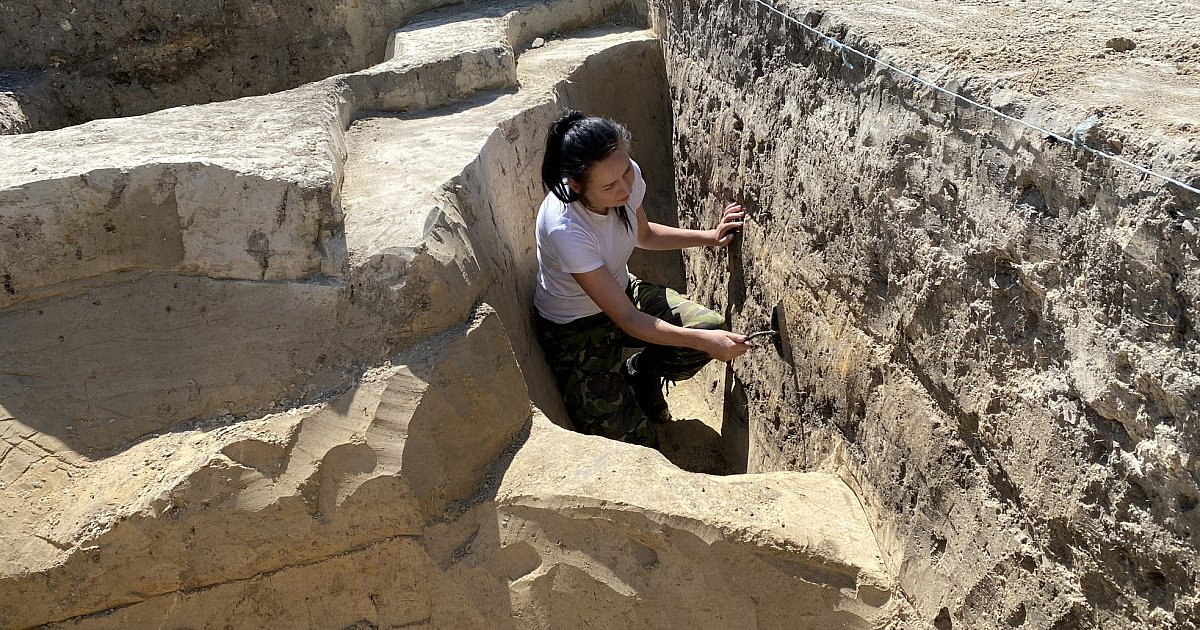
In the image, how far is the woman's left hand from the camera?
3570mm

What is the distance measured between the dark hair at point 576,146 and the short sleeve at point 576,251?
11 cm

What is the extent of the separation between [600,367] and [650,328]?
0.46 meters

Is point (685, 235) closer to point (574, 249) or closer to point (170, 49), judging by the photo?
point (574, 249)

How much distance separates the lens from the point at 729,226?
11.8ft

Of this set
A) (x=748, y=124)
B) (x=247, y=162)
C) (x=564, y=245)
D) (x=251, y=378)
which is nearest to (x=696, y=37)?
(x=748, y=124)

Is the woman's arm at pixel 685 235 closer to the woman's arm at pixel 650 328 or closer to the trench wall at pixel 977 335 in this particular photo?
the trench wall at pixel 977 335

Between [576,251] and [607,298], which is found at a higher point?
[576,251]

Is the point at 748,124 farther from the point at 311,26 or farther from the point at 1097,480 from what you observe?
the point at 311,26

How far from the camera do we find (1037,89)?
6.66 feet

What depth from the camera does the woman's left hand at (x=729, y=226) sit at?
3570mm

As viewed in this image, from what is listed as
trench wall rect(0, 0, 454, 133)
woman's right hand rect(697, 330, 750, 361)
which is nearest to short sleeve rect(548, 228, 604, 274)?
woman's right hand rect(697, 330, 750, 361)

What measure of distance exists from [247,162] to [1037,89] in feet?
6.35

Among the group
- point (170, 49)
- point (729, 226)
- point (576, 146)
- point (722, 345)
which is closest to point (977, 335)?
point (722, 345)

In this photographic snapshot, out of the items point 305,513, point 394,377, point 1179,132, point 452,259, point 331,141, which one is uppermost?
point 1179,132
